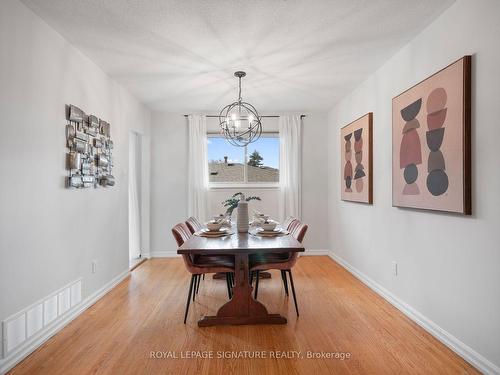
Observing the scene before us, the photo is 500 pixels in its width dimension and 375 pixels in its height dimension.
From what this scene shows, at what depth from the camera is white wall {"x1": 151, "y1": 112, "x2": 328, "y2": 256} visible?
5.33 metres

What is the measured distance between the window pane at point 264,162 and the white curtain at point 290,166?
0.20m

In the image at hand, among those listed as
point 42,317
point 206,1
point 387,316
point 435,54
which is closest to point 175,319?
point 42,317

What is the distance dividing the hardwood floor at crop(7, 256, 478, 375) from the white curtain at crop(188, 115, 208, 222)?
181 centimetres

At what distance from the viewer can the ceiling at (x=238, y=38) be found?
7.58ft

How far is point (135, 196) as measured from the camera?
5.09 meters

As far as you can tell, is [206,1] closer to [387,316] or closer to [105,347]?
[105,347]

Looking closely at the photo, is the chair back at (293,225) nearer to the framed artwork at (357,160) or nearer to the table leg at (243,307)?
the table leg at (243,307)

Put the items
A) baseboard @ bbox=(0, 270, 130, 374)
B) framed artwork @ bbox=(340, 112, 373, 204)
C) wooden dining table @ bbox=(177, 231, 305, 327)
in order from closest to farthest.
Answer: baseboard @ bbox=(0, 270, 130, 374), wooden dining table @ bbox=(177, 231, 305, 327), framed artwork @ bbox=(340, 112, 373, 204)

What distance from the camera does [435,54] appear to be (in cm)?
250

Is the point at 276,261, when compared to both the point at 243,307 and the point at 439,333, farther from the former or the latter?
the point at 439,333

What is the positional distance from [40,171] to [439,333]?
3.28m

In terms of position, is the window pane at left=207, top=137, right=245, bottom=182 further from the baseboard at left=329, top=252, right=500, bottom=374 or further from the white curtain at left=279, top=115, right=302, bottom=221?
the baseboard at left=329, top=252, right=500, bottom=374

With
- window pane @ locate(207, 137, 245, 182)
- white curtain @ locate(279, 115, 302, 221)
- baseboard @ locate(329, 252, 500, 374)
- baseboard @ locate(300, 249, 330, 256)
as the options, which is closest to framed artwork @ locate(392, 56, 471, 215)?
baseboard @ locate(329, 252, 500, 374)

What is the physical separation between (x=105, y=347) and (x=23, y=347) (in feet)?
1.72
